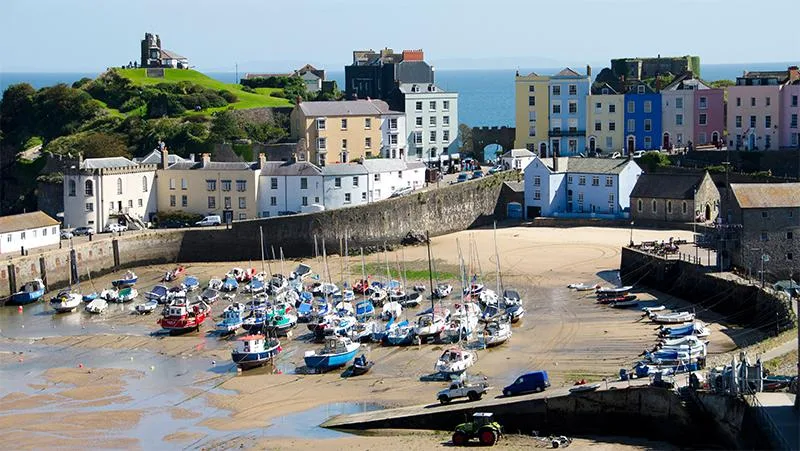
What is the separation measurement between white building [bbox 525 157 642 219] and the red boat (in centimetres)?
1985

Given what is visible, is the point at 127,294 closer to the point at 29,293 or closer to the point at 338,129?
the point at 29,293

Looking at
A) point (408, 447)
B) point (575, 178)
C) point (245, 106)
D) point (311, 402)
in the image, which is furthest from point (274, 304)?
point (245, 106)

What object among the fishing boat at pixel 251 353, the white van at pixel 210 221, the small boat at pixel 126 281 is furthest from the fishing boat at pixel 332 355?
the white van at pixel 210 221

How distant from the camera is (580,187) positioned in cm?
5734

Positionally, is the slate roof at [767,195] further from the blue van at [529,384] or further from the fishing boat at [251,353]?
the fishing boat at [251,353]

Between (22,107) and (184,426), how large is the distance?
4350 centimetres

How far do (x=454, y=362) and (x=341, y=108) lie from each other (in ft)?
102

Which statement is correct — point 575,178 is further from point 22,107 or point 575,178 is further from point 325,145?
point 22,107

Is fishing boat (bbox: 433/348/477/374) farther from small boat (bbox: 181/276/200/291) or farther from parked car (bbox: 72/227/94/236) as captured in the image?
parked car (bbox: 72/227/94/236)

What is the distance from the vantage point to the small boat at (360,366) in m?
35.1

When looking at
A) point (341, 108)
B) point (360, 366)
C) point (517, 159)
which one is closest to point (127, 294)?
point (360, 366)

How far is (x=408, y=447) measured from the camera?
2852cm

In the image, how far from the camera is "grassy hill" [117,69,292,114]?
71250 millimetres

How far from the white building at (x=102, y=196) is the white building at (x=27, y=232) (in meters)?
3.37
